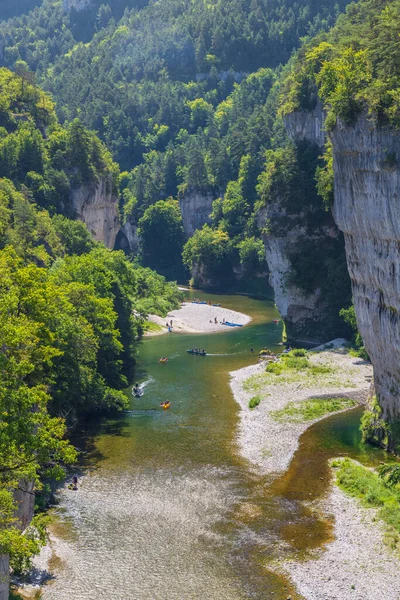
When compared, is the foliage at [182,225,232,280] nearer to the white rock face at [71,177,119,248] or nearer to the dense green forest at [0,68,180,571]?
the dense green forest at [0,68,180,571]

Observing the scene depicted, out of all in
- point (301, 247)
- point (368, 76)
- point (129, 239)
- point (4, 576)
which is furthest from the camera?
point (129, 239)

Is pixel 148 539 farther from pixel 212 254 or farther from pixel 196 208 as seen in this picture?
pixel 196 208

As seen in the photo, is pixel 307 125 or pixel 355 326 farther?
pixel 307 125

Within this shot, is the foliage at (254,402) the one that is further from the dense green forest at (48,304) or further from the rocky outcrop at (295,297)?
the rocky outcrop at (295,297)

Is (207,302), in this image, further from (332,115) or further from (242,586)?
(242,586)

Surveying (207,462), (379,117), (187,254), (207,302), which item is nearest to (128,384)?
(207,462)

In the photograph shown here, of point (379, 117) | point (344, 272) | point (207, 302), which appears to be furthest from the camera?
point (207, 302)

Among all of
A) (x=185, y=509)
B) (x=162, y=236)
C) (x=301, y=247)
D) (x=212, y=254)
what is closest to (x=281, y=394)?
(x=185, y=509)
